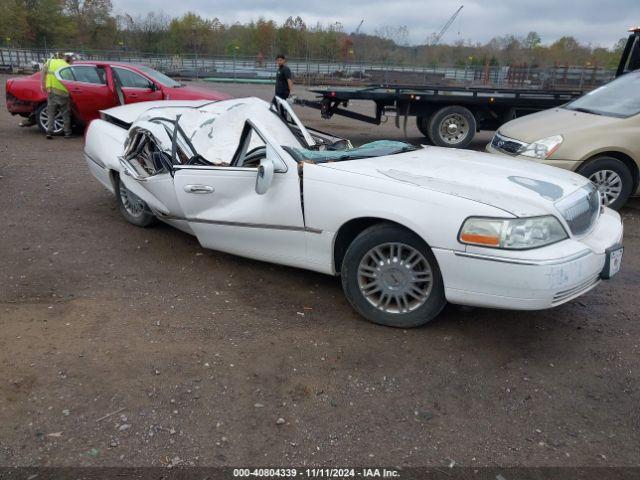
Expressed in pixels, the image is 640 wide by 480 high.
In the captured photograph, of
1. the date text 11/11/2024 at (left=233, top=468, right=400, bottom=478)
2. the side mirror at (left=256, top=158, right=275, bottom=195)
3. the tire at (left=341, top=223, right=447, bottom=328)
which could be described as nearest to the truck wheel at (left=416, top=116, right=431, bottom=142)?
the side mirror at (left=256, top=158, right=275, bottom=195)

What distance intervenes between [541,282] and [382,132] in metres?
11.6

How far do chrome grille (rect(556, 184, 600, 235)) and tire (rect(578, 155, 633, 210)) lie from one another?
8.52ft

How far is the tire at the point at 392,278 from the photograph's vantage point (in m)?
3.44

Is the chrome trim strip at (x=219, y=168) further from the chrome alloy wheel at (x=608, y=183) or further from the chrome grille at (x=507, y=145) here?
the chrome alloy wheel at (x=608, y=183)

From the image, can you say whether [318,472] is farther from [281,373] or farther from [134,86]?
[134,86]

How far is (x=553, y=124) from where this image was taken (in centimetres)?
653

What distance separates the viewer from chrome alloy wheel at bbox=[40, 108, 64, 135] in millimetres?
11195

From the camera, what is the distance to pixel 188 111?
571 cm

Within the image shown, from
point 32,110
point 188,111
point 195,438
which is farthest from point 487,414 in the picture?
point 32,110

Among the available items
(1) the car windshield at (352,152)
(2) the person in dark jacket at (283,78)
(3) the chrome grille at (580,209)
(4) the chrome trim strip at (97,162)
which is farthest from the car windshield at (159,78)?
(3) the chrome grille at (580,209)

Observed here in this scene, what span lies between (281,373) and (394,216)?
1184 mm

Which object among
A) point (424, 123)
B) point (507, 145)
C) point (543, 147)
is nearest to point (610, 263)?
point (543, 147)

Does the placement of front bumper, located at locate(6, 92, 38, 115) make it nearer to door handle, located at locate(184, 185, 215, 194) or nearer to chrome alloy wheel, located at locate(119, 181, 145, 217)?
chrome alloy wheel, located at locate(119, 181, 145, 217)

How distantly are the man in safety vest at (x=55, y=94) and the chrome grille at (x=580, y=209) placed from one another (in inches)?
388
